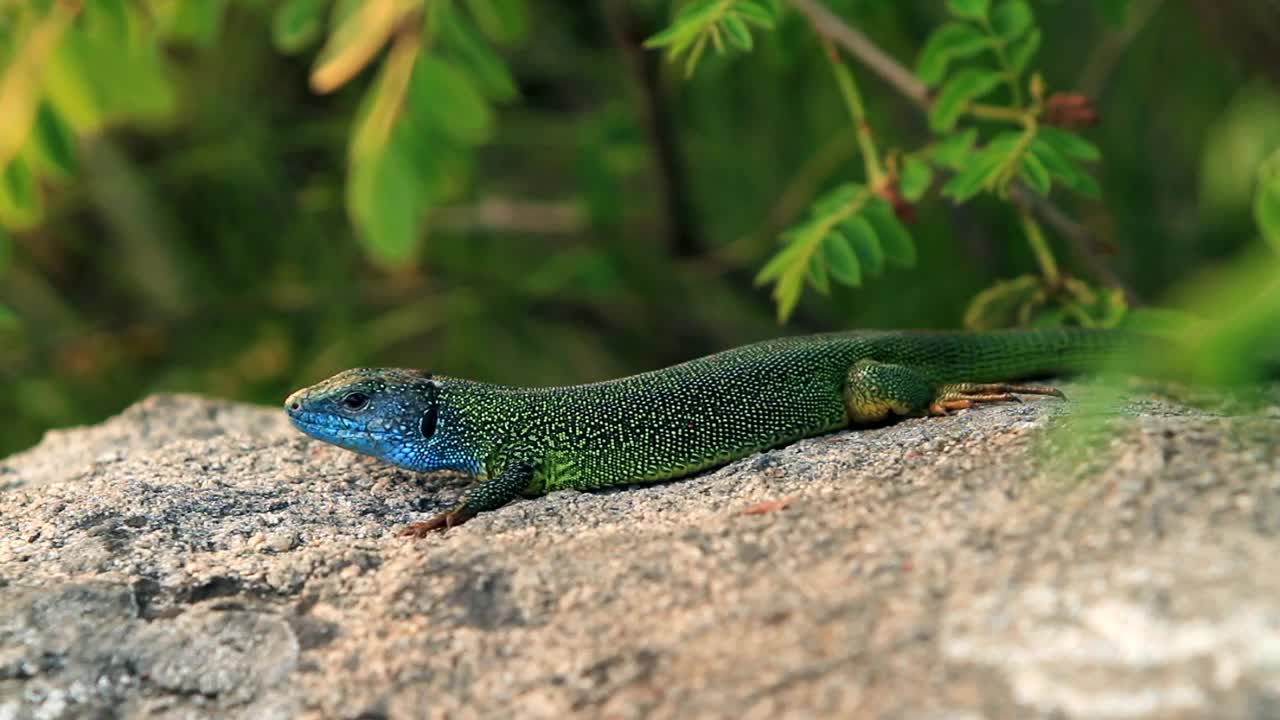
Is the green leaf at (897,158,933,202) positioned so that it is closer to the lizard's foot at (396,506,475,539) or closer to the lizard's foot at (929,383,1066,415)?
the lizard's foot at (929,383,1066,415)

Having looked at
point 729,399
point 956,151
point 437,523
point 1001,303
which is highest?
point 956,151

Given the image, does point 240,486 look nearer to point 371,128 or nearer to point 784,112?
point 371,128

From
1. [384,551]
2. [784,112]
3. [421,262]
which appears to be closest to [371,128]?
[384,551]

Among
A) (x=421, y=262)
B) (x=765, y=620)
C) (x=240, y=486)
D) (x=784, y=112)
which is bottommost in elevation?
(x=765, y=620)

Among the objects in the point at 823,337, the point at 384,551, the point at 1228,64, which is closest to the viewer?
the point at 384,551

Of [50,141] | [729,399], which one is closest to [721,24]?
[729,399]

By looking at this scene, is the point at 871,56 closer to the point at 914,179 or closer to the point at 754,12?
the point at 914,179
